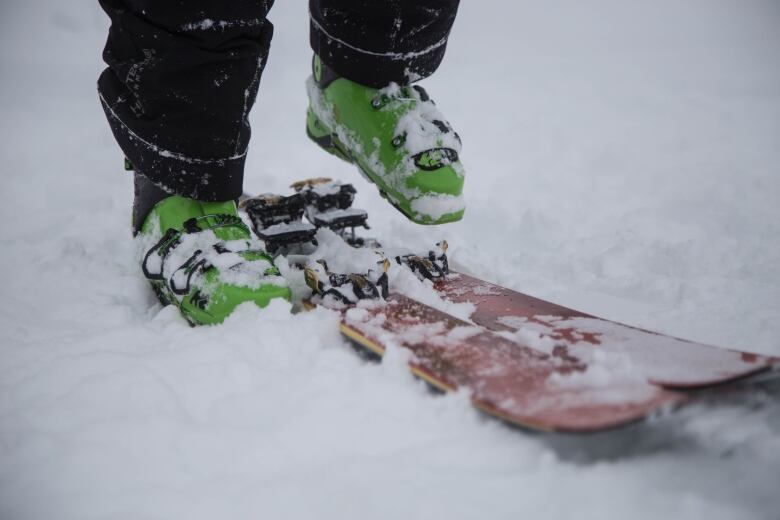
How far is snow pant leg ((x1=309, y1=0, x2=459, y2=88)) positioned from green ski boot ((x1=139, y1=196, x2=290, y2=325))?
553 mm

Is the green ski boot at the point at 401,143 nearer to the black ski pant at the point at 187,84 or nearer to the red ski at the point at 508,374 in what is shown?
the black ski pant at the point at 187,84

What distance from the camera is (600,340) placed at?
108cm

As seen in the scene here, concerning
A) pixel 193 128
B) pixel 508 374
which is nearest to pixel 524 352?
pixel 508 374

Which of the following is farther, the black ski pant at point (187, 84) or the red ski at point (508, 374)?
the black ski pant at point (187, 84)

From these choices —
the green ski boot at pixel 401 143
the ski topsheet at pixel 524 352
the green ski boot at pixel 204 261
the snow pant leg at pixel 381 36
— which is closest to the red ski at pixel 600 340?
the ski topsheet at pixel 524 352

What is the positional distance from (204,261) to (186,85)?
39cm

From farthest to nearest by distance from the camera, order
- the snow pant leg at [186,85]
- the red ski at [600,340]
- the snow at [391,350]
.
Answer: the snow pant leg at [186,85] < the red ski at [600,340] < the snow at [391,350]

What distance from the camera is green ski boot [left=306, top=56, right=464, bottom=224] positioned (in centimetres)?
153

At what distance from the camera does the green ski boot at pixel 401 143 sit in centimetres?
153

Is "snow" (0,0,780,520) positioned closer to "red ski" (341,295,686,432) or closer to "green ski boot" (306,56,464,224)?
"red ski" (341,295,686,432)

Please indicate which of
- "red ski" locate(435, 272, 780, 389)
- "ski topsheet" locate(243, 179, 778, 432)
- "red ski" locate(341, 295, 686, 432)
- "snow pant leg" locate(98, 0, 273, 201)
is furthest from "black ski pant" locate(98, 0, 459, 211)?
"red ski" locate(435, 272, 780, 389)

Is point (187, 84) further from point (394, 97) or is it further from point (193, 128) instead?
point (394, 97)

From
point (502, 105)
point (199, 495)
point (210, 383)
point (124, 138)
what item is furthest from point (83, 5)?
point (199, 495)

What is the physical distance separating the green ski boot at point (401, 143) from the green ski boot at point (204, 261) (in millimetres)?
438
